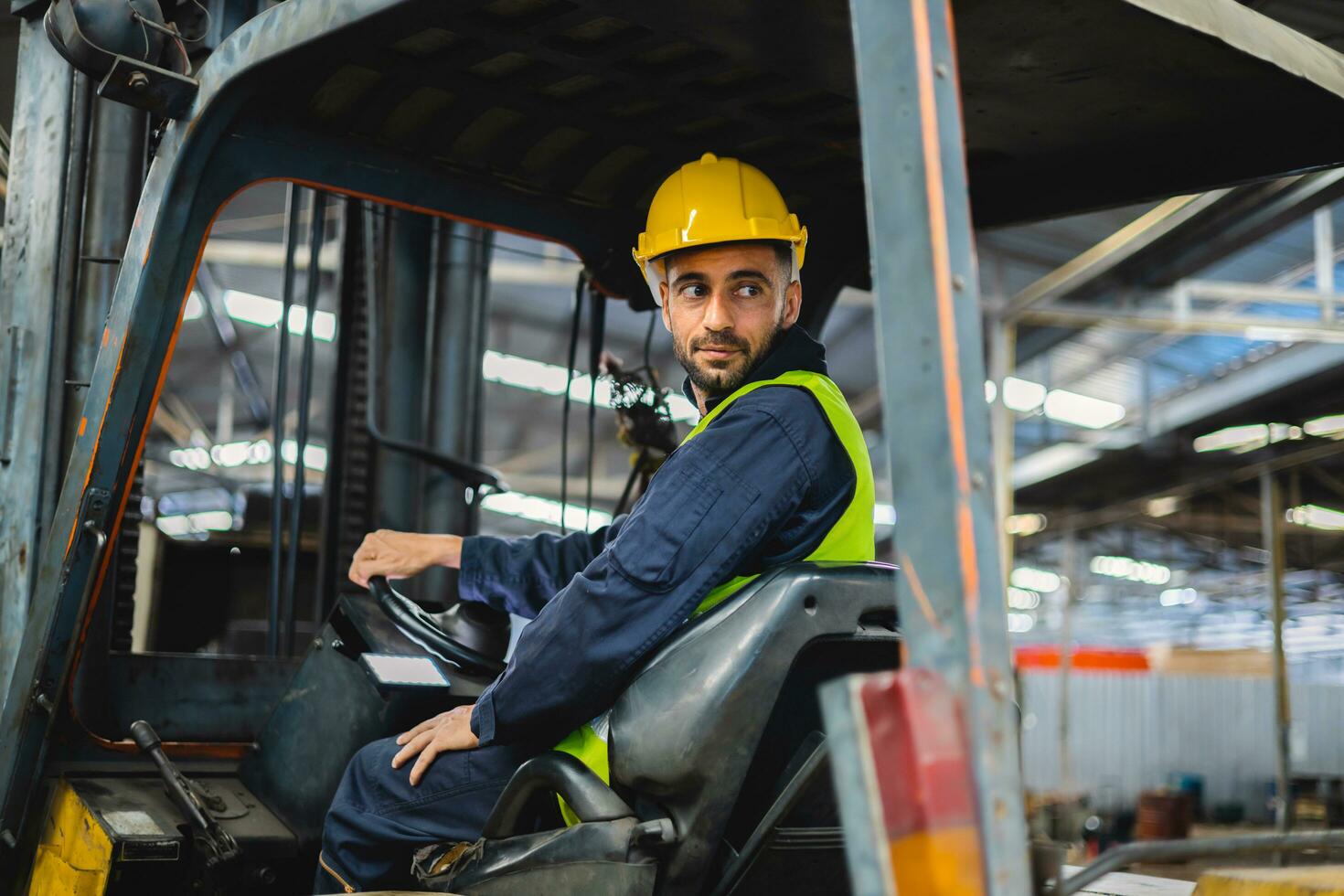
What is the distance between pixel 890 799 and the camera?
130cm

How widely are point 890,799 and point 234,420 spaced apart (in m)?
20.9

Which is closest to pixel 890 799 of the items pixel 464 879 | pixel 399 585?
pixel 464 879

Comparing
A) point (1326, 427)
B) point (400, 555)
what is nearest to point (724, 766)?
point (400, 555)

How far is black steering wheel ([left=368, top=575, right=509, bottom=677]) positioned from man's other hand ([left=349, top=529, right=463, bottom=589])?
0.03 metres

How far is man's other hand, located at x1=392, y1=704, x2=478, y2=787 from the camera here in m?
2.28

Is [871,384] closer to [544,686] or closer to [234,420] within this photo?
[234,420]

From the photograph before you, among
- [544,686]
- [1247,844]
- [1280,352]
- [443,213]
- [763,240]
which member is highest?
[1280,352]

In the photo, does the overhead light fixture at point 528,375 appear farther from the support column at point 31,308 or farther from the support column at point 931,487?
the support column at point 931,487

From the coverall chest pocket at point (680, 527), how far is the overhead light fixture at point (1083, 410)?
14.0 meters

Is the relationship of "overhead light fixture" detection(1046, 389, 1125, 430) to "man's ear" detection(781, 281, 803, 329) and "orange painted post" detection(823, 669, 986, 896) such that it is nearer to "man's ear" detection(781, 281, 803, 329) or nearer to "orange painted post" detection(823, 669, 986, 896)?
"man's ear" detection(781, 281, 803, 329)

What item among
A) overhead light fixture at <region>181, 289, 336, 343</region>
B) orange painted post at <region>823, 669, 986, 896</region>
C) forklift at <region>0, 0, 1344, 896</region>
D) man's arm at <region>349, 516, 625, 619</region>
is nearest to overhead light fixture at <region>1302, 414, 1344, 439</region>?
overhead light fixture at <region>181, 289, 336, 343</region>

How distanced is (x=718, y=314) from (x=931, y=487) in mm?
1110

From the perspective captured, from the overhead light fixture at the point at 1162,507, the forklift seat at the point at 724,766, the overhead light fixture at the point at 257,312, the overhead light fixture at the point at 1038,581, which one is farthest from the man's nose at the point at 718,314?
the overhead light fixture at the point at 1038,581

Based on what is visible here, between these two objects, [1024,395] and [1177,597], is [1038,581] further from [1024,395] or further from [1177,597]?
[1024,395]
